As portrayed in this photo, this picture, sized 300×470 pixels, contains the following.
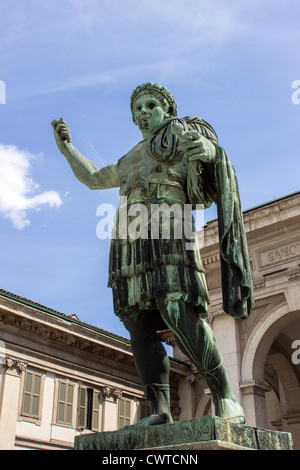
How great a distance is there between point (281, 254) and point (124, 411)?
890 centimetres

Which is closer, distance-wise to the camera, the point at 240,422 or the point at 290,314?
the point at 240,422

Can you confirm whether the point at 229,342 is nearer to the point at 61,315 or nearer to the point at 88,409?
the point at 61,315

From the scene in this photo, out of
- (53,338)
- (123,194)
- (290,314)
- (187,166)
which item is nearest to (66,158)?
(123,194)

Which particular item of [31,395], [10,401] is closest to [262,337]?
[31,395]

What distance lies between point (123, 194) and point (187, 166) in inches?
19.1

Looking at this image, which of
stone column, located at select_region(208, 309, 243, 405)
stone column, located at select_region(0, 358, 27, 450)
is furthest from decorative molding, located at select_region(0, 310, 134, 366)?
stone column, located at select_region(208, 309, 243, 405)

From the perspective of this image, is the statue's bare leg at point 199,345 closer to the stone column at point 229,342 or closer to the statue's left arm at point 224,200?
the statue's left arm at point 224,200

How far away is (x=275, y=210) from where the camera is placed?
658 inches

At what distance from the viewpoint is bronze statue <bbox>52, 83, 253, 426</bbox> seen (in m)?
3.39

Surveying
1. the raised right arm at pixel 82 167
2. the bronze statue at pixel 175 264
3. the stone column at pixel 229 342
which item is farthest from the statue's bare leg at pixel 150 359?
the stone column at pixel 229 342

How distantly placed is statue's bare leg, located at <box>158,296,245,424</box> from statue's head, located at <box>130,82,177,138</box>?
4.53 feet

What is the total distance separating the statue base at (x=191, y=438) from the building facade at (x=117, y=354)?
39.8ft

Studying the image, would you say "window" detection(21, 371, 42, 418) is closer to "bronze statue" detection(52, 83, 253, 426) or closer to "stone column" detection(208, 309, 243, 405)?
"stone column" detection(208, 309, 243, 405)
